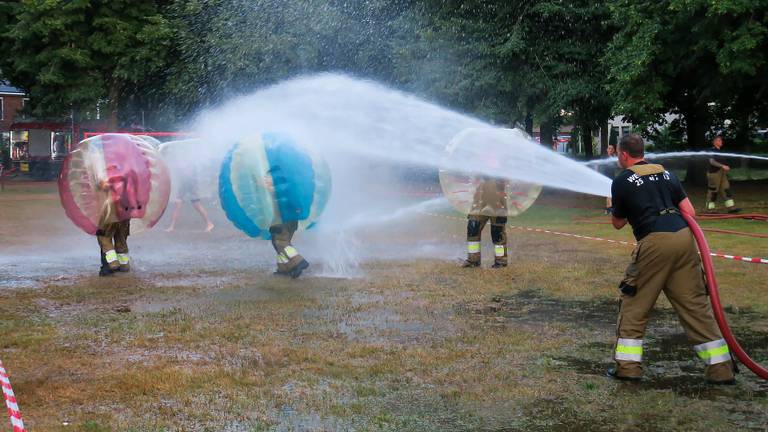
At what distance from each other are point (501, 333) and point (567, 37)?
1782 centimetres

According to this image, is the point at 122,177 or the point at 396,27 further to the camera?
the point at 396,27

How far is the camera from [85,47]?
35281 mm

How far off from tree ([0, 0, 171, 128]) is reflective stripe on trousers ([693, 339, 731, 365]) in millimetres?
29397

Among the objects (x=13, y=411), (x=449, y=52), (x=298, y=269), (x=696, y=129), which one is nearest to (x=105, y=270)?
(x=298, y=269)

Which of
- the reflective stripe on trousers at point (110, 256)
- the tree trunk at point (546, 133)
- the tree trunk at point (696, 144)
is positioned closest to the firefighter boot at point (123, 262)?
the reflective stripe on trousers at point (110, 256)

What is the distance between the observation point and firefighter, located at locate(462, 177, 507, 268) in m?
11.8

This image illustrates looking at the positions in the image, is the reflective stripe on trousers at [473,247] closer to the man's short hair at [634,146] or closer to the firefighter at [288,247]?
the firefighter at [288,247]

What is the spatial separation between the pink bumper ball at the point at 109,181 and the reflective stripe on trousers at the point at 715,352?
26.7ft

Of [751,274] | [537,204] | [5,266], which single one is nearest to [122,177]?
[5,266]

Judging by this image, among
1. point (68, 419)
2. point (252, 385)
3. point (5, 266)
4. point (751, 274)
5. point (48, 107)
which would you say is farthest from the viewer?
point (48, 107)

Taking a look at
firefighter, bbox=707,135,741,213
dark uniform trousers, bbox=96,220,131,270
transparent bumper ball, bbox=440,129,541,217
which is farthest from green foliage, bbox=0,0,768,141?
dark uniform trousers, bbox=96,220,131,270

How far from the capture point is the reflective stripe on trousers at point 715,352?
243 inches

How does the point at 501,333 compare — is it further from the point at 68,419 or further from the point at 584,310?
the point at 68,419

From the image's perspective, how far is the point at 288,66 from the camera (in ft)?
90.9
